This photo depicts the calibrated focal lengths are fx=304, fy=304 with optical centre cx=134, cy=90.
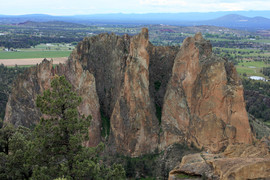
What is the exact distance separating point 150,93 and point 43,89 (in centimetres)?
2280

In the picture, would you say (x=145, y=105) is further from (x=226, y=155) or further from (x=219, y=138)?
(x=226, y=155)

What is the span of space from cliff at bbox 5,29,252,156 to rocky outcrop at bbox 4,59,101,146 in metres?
0.20

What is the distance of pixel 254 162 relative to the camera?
2478 centimetres

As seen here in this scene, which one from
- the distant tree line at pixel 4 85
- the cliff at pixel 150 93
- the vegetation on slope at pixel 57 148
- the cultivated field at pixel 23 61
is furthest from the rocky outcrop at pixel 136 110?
the cultivated field at pixel 23 61

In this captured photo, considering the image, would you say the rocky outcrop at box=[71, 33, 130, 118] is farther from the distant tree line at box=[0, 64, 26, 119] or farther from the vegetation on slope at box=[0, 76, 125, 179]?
the vegetation on slope at box=[0, 76, 125, 179]

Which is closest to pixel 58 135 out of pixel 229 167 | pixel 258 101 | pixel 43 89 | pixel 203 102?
pixel 229 167

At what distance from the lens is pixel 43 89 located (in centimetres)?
6438

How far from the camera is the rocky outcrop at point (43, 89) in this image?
59750 mm

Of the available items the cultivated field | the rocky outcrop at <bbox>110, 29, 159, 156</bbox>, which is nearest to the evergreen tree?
the rocky outcrop at <bbox>110, 29, 159, 156</bbox>

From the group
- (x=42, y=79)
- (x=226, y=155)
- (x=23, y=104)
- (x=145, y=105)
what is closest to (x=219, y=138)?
(x=145, y=105)

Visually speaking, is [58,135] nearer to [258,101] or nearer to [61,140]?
[61,140]

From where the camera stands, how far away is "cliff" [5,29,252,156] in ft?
168

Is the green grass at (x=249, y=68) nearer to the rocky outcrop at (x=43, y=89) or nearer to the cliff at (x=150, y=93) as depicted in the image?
the cliff at (x=150, y=93)

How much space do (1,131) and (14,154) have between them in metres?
5.40
